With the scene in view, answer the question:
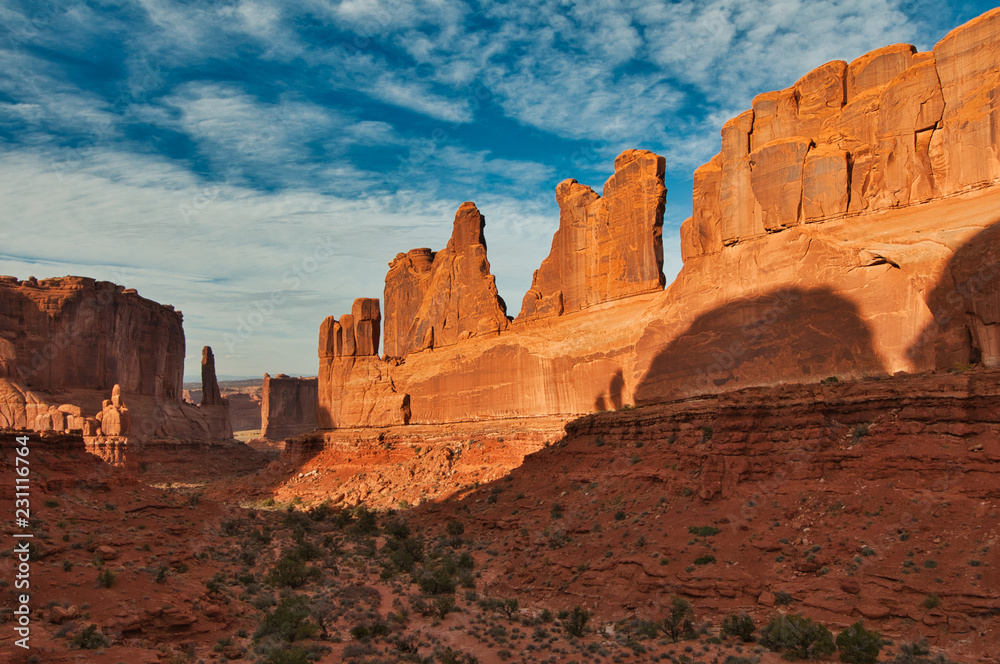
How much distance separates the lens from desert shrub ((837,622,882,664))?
12270mm

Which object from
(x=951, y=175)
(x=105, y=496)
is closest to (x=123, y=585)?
(x=105, y=496)

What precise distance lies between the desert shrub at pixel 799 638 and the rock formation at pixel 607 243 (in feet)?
67.7

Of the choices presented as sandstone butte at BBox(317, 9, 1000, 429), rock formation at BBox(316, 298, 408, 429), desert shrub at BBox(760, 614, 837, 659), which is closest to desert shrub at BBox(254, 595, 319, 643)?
desert shrub at BBox(760, 614, 837, 659)

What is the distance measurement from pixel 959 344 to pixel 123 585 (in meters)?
20.6

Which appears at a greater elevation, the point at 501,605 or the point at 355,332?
the point at 355,332

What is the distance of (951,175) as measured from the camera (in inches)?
840

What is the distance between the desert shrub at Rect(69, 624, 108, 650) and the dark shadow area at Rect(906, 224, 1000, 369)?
19495 mm

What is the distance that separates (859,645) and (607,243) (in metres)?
24.8

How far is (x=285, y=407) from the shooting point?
98125mm

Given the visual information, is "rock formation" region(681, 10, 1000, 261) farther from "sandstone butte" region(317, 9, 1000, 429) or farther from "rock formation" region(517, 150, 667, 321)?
"rock formation" region(517, 150, 667, 321)

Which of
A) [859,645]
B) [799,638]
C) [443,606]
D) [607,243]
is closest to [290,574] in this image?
[443,606]

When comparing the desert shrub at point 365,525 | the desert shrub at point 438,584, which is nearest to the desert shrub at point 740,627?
the desert shrub at point 438,584

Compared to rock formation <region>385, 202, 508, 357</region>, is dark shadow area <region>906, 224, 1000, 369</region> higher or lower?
lower

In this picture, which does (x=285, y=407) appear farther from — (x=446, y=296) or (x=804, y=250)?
(x=804, y=250)
